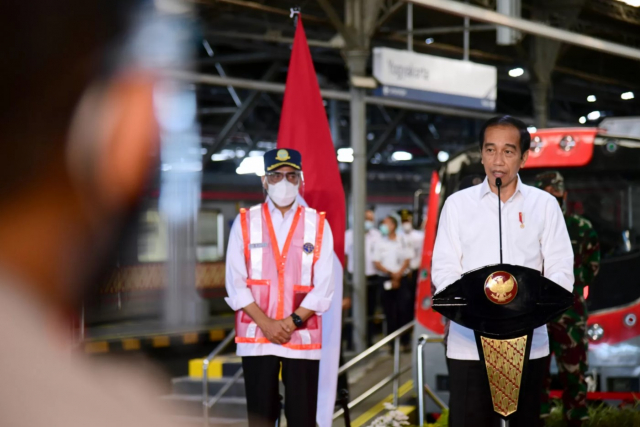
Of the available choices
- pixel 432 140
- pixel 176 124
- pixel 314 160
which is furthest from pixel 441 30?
pixel 432 140

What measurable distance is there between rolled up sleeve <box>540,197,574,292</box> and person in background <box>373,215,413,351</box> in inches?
417

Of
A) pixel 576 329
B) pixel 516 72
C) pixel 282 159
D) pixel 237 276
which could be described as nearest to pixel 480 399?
pixel 237 276

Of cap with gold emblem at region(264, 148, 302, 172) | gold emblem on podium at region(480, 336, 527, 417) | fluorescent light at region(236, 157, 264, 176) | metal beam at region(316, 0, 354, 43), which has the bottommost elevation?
gold emblem on podium at region(480, 336, 527, 417)

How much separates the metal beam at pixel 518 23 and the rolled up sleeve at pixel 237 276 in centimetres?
285

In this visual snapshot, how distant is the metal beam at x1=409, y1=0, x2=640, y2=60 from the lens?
24.8 feet

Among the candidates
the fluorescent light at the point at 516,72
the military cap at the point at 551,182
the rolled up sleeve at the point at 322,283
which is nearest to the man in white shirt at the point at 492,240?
the rolled up sleeve at the point at 322,283

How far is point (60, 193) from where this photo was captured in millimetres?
880

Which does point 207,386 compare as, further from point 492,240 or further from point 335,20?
point 335,20

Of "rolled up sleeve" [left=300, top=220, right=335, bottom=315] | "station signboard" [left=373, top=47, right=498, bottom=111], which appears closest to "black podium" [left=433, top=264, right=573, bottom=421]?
"rolled up sleeve" [left=300, top=220, right=335, bottom=315]

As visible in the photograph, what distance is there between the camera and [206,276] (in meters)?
20.6

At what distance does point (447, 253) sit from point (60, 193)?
2619mm

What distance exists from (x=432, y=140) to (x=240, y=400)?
109 feet

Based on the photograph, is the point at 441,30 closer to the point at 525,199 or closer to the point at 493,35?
the point at 493,35

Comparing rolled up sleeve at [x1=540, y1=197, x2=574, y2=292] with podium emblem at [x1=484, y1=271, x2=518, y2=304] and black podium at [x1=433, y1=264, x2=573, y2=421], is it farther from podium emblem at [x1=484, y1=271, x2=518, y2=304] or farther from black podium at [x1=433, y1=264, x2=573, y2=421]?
podium emblem at [x1=484, y1=271, x2=518, y2=304]
